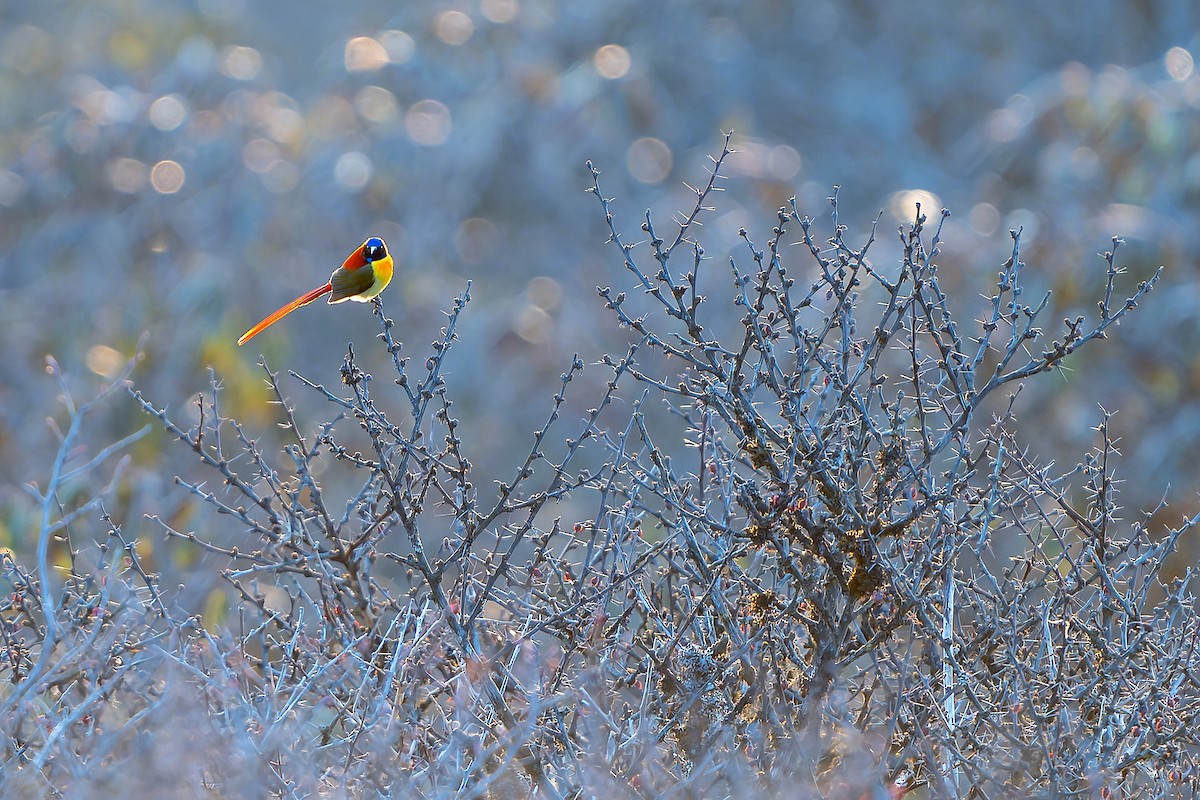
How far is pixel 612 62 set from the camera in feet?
45.7

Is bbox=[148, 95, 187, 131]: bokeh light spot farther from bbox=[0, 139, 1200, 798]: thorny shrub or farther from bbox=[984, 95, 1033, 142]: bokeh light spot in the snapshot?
bbox=[0, 139, 1200, 798]: thorny shrub

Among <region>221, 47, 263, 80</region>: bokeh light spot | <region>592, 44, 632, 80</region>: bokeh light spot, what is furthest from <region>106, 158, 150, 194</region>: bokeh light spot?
<region>592, 44, 632, 80</region>: bokeh light spot

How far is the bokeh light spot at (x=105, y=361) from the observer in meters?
9.87

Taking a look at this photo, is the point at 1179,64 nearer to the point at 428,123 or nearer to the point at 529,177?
the point at 529,177

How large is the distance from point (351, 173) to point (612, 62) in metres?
2.73

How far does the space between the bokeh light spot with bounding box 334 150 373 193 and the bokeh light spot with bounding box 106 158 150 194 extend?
168 cm

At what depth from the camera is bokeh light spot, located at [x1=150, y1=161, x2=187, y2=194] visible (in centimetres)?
1285

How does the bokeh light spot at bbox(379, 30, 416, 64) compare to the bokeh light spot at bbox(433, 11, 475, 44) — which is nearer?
the bokeh light spot at bbox(379, 30, 416, 64)

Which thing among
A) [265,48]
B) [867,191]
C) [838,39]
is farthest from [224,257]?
[265,48]


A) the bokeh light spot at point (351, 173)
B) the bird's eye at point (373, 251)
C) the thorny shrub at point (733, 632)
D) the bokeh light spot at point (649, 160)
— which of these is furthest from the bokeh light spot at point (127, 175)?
the thorny shrub at point (733, 632)

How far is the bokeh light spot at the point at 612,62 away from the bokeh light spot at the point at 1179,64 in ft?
15.7

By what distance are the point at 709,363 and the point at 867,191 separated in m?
12.2

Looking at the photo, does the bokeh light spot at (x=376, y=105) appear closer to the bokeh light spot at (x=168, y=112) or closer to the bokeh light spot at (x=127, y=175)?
the bokeh light spot at (x=168, y=112)

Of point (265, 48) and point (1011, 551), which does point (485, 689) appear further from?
point (265, 48)
